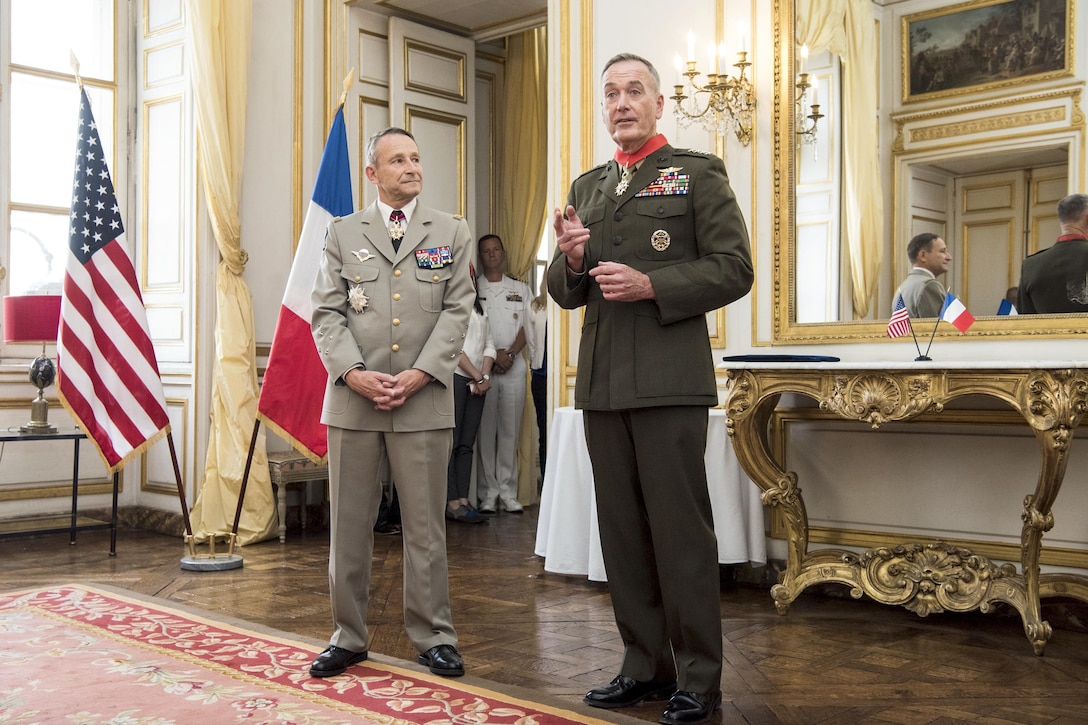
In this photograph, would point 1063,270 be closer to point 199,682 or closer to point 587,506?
point 587,506

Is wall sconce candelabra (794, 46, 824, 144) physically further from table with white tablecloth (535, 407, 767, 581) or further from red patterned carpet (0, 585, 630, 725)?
red patterned carpet (0, 585, 630, 725)

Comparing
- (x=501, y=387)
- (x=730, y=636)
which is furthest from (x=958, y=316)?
(x=501, y=387)

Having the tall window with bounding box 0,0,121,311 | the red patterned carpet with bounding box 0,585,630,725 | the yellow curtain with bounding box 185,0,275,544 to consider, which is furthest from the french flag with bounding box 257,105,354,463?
the tall window with bounding box 0,0,121,311

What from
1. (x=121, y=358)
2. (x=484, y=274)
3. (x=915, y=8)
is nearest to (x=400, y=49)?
(x=484, y=274)

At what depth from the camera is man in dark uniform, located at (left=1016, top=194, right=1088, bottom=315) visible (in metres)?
3.30

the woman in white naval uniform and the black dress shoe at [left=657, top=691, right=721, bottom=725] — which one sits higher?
the woman in white naval uniform

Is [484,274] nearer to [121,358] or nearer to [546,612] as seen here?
[121,358]

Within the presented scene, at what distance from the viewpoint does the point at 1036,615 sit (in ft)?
10.1

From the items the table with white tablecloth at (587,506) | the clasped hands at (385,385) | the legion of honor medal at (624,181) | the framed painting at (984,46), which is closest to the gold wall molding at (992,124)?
the framed painting at (984,46)

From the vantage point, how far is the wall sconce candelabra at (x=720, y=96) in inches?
161

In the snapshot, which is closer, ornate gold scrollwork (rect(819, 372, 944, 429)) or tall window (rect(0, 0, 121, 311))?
ornate gold scrollwork (rect(819, 372, 944, 429))

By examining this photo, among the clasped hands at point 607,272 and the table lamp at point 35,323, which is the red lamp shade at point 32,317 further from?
the clasped hands at point 607,272

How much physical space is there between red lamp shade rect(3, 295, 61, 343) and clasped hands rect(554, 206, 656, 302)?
3.29 metres

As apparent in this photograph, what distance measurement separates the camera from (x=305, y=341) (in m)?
4.18
